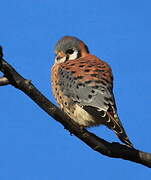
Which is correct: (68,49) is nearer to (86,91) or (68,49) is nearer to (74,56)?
(74,56)

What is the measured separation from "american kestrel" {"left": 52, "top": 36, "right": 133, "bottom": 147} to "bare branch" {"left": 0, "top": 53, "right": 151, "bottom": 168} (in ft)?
1.26

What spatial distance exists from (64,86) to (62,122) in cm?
161

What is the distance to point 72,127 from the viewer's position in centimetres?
423

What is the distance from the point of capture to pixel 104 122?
5.34 meters

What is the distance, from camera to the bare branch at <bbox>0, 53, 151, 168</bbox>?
12.4 feet

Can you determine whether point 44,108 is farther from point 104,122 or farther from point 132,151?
point 104,122

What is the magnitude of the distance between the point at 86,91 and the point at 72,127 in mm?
1304

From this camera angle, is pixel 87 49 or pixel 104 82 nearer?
pixel 104 82

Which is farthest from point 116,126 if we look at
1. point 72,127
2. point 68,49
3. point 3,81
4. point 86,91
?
point 68,49

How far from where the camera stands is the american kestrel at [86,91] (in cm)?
523

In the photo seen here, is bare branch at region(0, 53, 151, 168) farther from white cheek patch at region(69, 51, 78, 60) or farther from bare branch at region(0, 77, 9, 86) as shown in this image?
white cheek patch at region(69, 51, 78, 60)

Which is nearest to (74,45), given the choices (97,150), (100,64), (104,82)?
(100,64)

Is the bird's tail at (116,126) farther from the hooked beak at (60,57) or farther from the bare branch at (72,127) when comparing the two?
the hooked beak at (60,57)

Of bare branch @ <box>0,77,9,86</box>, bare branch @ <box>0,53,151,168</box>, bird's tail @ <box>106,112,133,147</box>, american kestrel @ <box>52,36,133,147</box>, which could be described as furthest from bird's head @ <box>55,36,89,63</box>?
bare branch @ <box>0,77,9,86</box>
